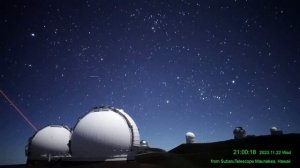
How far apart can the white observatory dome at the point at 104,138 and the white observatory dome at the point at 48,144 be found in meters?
5.36

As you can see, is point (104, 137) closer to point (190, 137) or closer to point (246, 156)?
point (246, 156)

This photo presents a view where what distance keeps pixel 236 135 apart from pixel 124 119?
1568 cm

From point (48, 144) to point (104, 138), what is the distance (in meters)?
8.70

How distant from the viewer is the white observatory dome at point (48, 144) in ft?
74.3

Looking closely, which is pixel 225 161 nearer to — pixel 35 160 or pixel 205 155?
pixel 205 155

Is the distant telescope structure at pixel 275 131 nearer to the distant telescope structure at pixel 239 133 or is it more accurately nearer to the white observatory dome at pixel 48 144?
the distant telescope structure at pixel 239 133

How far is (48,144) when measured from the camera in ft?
75.1

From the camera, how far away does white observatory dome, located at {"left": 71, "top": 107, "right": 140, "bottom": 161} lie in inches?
675

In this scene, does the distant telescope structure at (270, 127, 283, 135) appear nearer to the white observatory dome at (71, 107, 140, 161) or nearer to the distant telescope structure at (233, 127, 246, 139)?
the distant telescope structure at (233, 127, 246, 139)

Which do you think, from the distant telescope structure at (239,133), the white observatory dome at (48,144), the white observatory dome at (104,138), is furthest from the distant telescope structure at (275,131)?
the white observatory dome at (48,144)

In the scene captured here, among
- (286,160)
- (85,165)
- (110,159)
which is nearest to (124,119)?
(110,159)

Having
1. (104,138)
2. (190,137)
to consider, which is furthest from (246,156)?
(104,138)

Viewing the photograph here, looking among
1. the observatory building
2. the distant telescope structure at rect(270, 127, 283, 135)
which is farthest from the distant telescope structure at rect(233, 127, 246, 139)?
the observatory building

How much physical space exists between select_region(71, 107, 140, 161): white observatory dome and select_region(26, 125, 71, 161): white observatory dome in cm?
536
